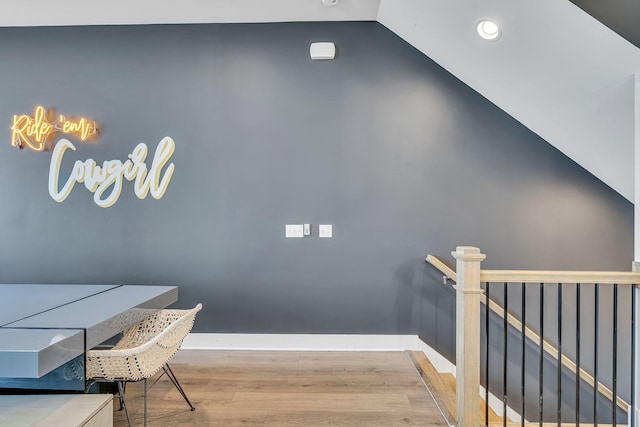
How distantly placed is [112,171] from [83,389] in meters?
2.14

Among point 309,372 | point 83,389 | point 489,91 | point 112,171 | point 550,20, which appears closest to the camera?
point 83,389

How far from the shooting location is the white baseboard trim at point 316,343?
2994 millimetres

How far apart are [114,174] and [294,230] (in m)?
1.62

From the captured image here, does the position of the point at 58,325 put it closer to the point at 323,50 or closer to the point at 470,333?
the point at 470,333

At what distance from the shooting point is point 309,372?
2590 mm

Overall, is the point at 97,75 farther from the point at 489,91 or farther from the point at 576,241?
the point at 576,241

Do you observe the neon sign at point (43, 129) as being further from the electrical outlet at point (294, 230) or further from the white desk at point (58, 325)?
the electrical outlet at point (294, 230)

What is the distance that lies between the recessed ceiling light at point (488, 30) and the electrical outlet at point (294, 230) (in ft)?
6.30

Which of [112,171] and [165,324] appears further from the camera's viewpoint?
[112,171]

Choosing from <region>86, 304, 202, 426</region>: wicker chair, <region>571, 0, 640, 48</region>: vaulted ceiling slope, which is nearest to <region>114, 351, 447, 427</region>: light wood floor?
<region>86, 304, 202, 426</region>: wicker chair

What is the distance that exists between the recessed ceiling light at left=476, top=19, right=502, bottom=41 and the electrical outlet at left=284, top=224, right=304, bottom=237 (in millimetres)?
1919

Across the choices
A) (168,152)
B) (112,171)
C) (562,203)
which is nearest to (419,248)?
(562,203)

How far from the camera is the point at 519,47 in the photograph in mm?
2330

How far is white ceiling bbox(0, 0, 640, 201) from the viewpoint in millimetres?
2025
